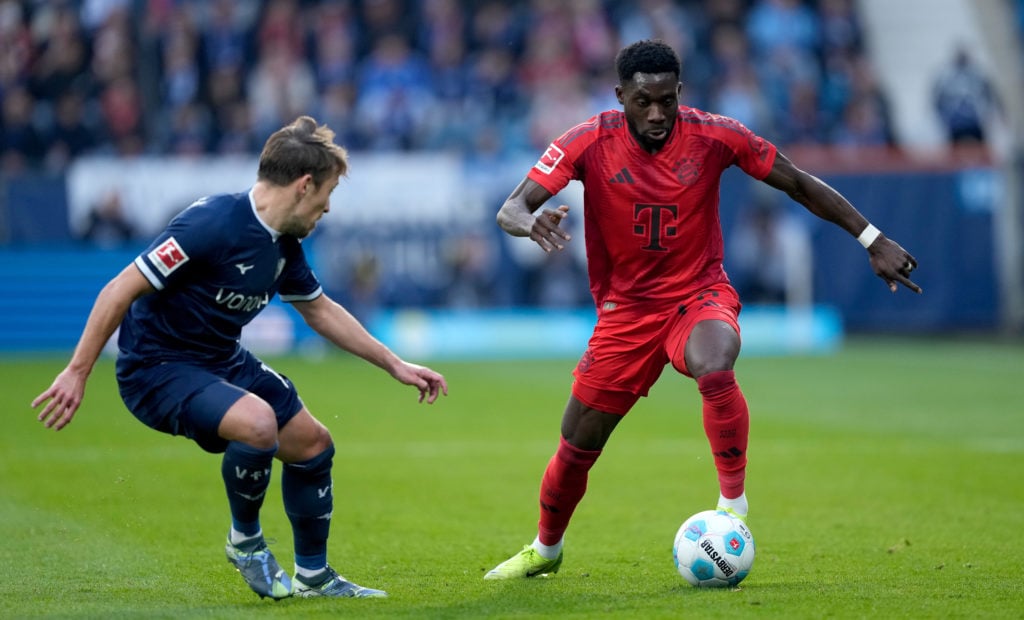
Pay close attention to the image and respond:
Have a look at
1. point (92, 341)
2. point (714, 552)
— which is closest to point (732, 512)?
point (714, 552)

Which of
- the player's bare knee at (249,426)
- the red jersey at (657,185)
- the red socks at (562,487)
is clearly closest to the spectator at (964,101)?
the red jersey at (657,185)

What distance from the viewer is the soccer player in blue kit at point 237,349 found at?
538cm

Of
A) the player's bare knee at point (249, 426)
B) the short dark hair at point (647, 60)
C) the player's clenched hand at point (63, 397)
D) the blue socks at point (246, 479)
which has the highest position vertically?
the short dark hair at point (647, 60)

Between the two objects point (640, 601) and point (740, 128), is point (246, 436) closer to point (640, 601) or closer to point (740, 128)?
point (640, 601)

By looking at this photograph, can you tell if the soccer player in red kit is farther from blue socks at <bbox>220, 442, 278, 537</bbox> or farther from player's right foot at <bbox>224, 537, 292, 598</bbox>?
blue socks at <bbox>220, 442, 278, 537</bbox>

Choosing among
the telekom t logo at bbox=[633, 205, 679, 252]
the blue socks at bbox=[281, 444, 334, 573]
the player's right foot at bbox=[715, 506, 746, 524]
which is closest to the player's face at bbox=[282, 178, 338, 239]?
the blue socks at bbox=[281, 444, 334, 573]

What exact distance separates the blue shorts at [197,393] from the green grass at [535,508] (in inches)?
27.6

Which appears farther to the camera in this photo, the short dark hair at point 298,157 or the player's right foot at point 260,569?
the player's right foot at point 260,569

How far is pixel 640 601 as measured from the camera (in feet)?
18.1

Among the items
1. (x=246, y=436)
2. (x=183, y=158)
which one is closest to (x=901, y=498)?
(x=246, y=436)

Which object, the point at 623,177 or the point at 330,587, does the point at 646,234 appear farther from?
the point at 330,587

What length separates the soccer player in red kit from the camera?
19.8 ft

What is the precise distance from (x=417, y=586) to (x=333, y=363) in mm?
13036

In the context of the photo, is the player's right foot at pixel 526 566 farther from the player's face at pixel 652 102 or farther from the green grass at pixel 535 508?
the player's face at pixel 652 102
